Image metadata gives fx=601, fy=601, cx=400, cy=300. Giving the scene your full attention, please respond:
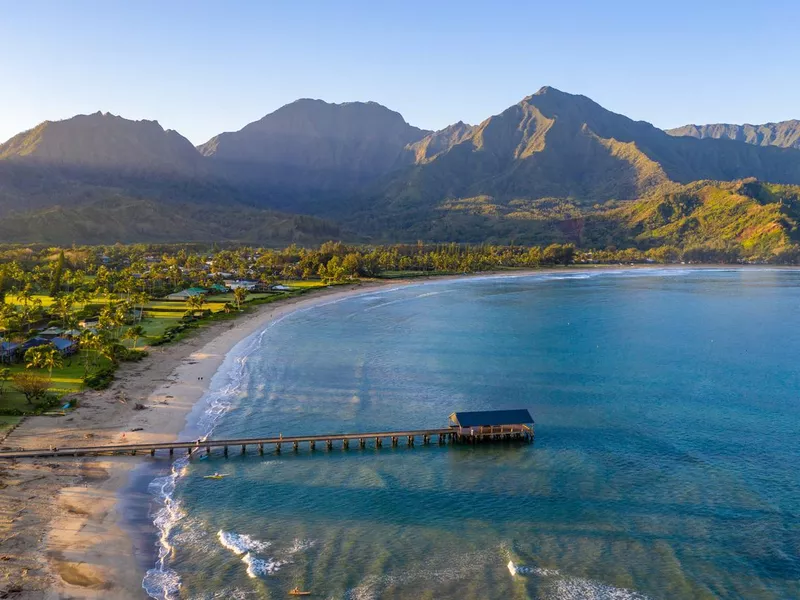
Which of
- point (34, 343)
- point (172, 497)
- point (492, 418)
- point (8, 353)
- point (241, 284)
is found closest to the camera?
point (172, 497)

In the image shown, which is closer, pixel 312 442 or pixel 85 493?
pixel 85 493

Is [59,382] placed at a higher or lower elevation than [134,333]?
lower

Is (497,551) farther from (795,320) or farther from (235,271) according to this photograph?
(235,271)

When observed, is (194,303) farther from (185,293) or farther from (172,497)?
(172,497)

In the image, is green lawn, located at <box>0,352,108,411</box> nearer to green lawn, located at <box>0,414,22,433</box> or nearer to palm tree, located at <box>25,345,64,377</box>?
palm tree, located at <box>25,345,64,377</box>

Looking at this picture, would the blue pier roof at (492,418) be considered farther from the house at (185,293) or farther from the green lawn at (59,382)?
the house at (185,293)

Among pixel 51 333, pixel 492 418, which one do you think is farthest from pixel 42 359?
pixel 492 418

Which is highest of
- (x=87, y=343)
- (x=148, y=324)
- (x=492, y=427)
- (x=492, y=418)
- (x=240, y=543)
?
(x=87, y=343)

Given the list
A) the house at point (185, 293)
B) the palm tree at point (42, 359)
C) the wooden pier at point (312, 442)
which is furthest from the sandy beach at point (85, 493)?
the house at point (185, 293)
